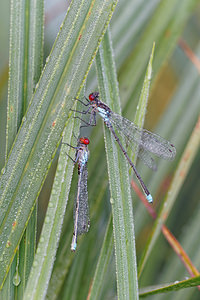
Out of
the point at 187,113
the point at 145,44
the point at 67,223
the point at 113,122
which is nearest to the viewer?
the point at 113,122

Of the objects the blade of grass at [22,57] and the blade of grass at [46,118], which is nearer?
the blade of grass at [46,118]

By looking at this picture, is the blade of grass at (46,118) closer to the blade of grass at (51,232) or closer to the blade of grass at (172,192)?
the blade of grass at (51,232)

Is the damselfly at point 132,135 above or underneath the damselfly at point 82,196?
above

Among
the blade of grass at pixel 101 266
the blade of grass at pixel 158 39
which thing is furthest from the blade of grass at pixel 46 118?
the blade of grass at pixel 158 39

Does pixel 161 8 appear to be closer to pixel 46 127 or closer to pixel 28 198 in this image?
pixel 46 127

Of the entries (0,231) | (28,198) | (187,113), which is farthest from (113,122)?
(187,113)

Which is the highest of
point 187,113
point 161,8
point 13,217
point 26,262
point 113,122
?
point 161,8

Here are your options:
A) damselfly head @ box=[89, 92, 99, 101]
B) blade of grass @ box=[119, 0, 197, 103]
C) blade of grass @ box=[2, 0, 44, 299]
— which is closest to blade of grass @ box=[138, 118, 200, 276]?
blade of grass @ box=[119, 0, 197, 103]

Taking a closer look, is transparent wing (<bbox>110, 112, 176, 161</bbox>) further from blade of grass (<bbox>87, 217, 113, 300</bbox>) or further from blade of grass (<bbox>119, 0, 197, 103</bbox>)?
blade of grass (<bbox>87, 217, 113, 300</bbox>)
